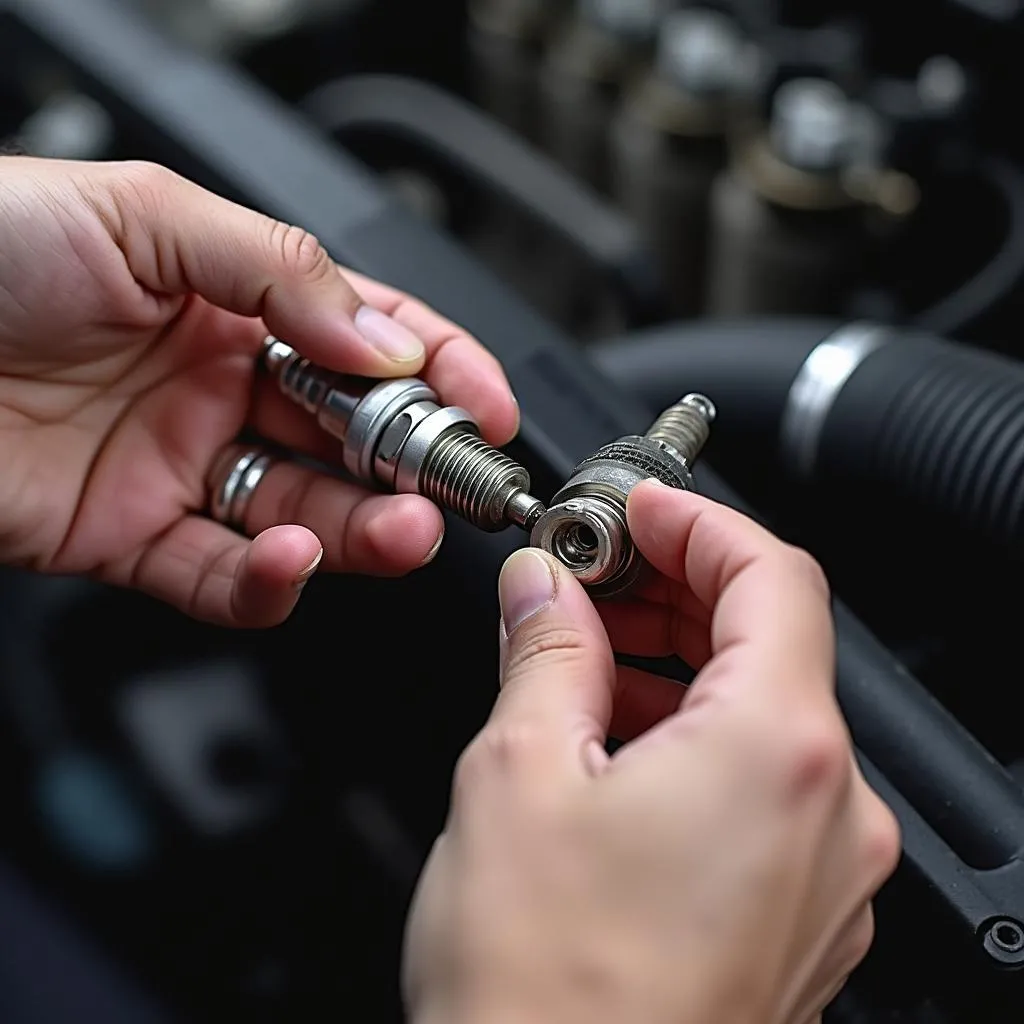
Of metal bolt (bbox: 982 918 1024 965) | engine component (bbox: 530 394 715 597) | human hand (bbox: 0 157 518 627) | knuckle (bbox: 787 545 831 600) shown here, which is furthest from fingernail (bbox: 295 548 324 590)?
metal bolt (bbox: 982 918 1024 965)

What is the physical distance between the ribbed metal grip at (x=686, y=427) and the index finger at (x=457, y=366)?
8cm

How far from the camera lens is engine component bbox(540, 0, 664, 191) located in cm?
106

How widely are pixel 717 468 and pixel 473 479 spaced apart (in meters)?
0.30

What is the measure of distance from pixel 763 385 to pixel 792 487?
64 mm

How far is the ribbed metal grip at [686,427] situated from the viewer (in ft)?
A: 1.76

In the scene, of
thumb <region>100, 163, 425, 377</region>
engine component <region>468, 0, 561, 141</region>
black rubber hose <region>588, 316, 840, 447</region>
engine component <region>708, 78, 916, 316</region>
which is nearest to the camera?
thumb <region>100, 163, 425, 377</region>

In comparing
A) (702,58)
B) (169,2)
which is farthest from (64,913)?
(169,2)

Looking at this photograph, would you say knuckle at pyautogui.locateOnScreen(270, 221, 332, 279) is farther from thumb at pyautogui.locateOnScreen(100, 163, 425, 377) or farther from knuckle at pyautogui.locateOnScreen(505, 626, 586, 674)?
knuckle at pyautogui.locateOnScreen(505, 626, 586, 674)

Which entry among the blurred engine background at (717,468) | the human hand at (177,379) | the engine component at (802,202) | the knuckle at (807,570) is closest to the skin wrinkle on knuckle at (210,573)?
the human hand at (177,379)

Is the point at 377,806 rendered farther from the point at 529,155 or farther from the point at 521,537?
the point at 529,155

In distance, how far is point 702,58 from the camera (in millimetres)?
967

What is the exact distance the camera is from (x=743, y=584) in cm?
45

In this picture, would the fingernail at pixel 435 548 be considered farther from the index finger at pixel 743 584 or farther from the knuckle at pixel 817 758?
the knuckle at pixel 817 758

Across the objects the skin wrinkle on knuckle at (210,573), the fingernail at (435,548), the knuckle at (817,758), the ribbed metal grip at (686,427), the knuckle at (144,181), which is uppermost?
the knuckle at (817,758)
